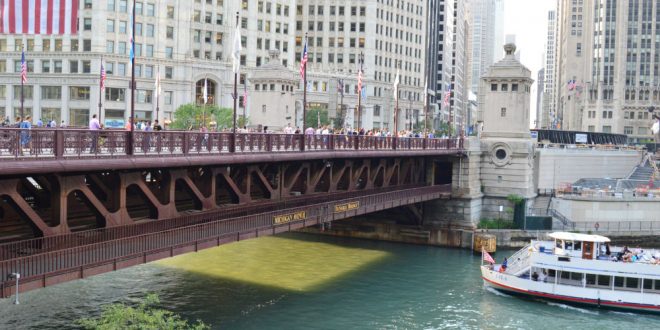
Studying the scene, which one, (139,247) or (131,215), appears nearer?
(139,247)

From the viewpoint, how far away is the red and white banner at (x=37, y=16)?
86.4 ft

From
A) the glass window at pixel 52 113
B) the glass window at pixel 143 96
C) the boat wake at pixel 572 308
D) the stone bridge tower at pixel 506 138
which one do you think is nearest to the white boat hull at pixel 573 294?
the boat wake at pixel 572 308

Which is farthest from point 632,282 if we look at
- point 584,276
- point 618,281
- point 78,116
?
point 78,116

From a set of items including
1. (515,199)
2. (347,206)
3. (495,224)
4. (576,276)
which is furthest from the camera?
(515,199)

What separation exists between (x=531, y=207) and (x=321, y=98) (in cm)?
7009

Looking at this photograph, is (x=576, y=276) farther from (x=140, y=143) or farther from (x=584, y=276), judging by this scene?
(x=140, y=143)

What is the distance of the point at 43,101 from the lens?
103 metres

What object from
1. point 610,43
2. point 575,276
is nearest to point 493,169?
point 575,276

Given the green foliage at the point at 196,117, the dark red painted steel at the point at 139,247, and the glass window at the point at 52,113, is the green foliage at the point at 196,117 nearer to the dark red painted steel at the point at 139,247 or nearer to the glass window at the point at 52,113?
the glass window at the point at 52,113

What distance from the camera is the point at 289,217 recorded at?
3862cm

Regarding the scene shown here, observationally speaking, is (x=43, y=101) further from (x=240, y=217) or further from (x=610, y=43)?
(x=610, y=43)

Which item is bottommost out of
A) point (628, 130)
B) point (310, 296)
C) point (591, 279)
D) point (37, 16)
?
point (310, 296)

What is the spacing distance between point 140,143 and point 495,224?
44573mm

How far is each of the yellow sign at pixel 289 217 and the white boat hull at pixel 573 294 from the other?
49.3ft
